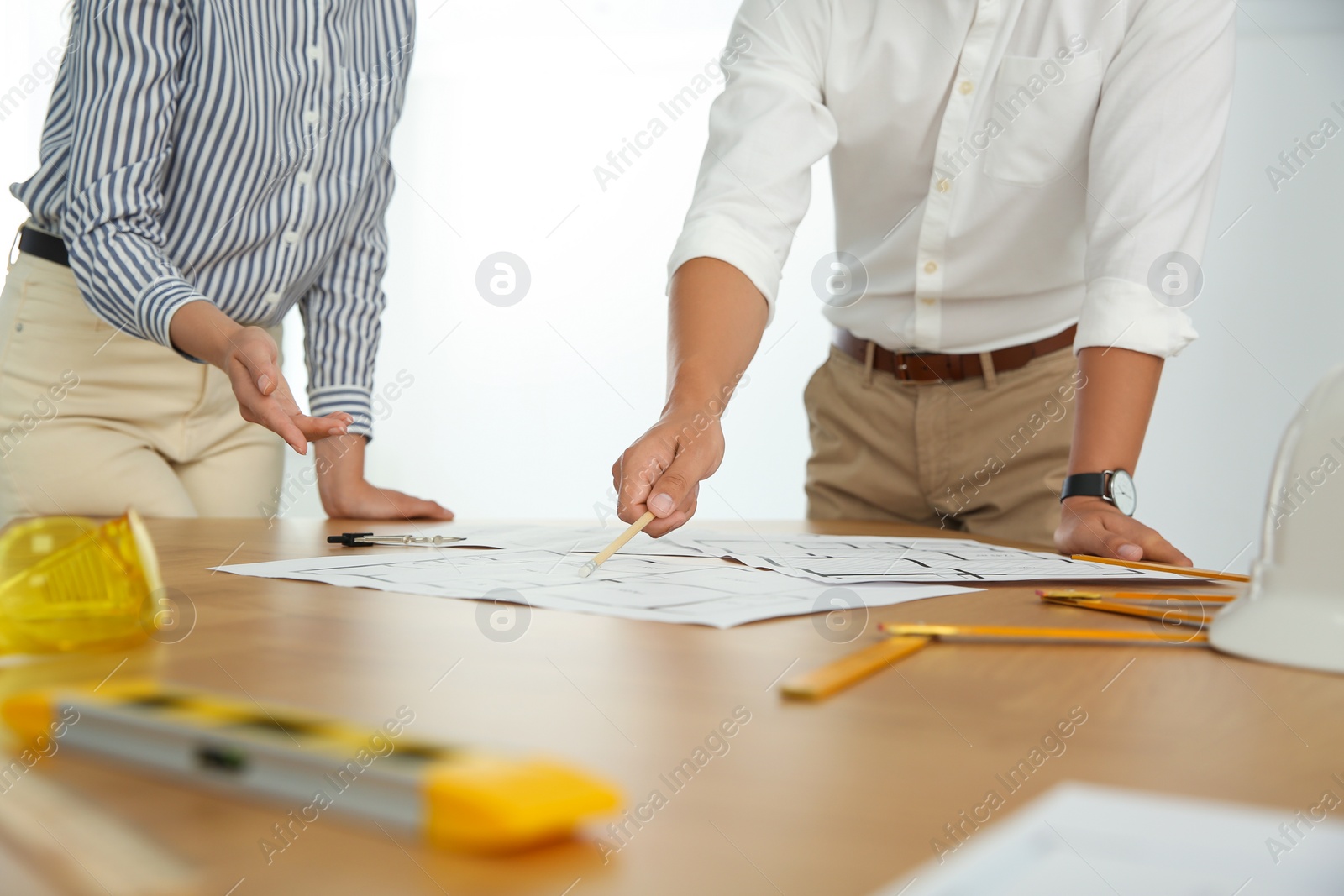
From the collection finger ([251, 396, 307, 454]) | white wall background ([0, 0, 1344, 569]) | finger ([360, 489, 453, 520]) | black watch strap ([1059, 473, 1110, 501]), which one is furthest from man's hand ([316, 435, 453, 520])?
white wall background ([0, 0, 1344, 569])

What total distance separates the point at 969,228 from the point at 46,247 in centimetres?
121

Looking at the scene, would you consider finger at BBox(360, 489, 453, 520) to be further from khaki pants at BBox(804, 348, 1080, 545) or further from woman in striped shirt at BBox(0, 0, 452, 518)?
khaki pants at BBox(804, 348, 1080, 545)

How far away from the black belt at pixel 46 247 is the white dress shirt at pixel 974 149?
84cm

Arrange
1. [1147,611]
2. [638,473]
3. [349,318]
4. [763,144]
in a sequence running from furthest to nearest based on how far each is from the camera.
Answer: [349,318] < [763,144] < [638,473] < [1147,611]

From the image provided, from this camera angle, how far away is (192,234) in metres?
1.32

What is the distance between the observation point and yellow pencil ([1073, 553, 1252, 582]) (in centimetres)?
73

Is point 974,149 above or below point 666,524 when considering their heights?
above

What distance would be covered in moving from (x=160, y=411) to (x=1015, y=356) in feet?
3.71

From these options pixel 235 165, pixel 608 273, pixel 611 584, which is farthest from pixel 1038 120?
pixel 608 273

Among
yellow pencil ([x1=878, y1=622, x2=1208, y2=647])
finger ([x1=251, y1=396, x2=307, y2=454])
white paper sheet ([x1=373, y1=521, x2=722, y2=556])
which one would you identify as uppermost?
yellow pencil ([x1=878, y1=622, x2=1208, y2=647])

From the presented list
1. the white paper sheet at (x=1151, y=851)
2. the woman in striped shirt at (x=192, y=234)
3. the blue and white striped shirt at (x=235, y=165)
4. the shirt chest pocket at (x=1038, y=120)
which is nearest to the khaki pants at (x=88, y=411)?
the woman in striped shirt at (x=192, y=234)

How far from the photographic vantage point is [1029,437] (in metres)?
1.28

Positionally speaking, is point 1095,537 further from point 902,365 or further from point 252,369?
point 252,369

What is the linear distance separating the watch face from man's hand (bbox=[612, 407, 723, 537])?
1.21 ft
